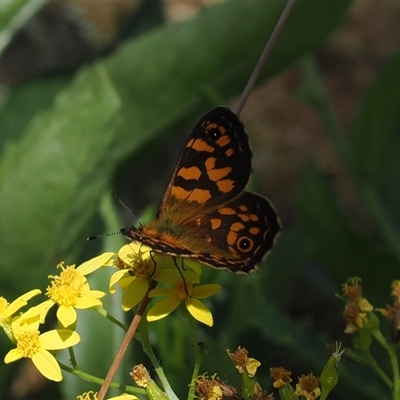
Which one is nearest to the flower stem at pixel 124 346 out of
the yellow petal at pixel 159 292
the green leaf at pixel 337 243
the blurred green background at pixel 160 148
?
the yellow petal at pixel 159 292

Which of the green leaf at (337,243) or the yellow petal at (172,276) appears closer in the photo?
the yellow petal at (172,276)

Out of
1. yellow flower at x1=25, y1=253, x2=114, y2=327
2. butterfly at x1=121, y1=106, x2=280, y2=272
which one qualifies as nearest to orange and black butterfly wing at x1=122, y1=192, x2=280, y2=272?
butterfly at x1=121, y1=106, x2=280, y2=272

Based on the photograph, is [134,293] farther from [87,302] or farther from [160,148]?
[160,148]

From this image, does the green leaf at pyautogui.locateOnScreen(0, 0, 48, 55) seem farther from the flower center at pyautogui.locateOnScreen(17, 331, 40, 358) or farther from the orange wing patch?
the flower center at pyautogui.locateOnScreen(17, 331, 40, 358)

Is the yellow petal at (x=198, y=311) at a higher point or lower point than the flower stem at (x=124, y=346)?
lower

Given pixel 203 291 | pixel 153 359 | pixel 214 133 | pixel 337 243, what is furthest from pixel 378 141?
pixel 153 359

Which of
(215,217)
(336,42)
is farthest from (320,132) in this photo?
(215,217)

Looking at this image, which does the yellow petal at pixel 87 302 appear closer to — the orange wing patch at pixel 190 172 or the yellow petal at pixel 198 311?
the yellow petal at pixel 198 311
